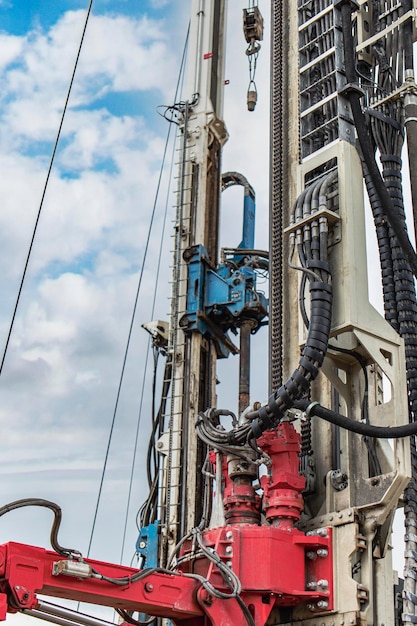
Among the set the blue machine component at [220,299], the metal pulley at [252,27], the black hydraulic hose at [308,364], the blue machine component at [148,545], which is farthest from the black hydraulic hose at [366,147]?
the metal pulley at [252,27]

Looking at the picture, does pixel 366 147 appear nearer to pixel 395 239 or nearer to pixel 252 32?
pixel 395 239

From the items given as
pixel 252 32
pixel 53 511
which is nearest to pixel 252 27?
pixel 252 32

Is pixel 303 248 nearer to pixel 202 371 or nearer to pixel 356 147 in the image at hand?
pixel 356 147

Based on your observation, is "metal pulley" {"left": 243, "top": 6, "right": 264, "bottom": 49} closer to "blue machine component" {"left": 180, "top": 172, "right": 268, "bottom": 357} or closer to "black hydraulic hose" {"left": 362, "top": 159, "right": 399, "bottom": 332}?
"blue machine component" {"left": 180, "top": 172, "right": 268, "bottom": 357}

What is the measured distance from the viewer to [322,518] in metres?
8.16

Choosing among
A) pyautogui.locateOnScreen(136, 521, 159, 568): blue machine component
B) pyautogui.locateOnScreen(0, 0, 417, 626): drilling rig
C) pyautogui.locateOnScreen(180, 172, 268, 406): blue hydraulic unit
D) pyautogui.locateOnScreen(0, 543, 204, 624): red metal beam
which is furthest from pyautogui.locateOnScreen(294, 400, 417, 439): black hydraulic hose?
pyautogui.locateOnScreen(180, 172, 268, 406): blue hydraulic unit

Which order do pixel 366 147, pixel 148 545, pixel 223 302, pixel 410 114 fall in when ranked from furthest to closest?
1. pixel 223 302
2. pixel 148 545
3. pixel 410 114
4. pixel 366 147

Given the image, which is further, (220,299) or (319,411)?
(220,299)

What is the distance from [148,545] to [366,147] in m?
7.50

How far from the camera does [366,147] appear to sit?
8.53 metres

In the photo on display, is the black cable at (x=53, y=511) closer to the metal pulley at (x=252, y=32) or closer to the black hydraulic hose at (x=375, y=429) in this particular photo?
the black hydraulic hose at (x=375, y=429)

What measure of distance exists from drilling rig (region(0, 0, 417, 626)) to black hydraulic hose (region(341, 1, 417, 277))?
2 centimetres

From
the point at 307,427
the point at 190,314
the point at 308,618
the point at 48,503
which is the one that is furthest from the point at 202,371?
the point at 48,503

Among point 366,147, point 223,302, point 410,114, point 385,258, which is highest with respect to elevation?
point 223,302
